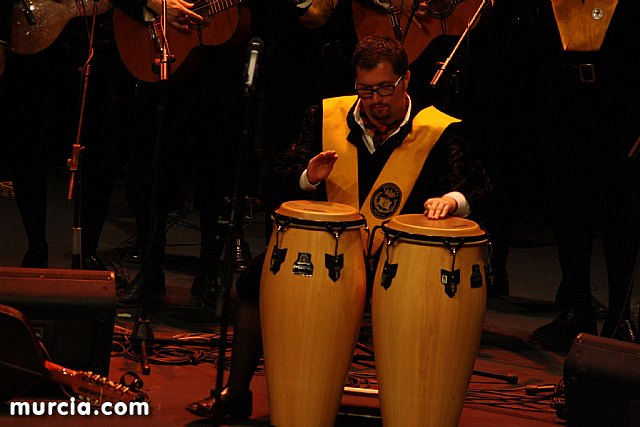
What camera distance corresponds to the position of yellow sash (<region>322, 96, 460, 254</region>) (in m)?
4.50

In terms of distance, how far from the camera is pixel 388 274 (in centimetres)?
397

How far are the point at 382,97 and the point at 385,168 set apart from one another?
0.29 m

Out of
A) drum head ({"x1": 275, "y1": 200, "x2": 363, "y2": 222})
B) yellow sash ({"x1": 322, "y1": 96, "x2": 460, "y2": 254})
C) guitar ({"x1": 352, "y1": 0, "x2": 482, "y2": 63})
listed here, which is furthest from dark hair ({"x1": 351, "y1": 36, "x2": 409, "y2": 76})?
guitar ({"x1": 352, "y1": 0, "x2": 482, "y2": 63})

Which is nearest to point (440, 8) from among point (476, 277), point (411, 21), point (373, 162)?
point (411, 21)

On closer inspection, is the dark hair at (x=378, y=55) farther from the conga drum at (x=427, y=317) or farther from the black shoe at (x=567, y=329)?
the black shoe at (x=567, y=329)

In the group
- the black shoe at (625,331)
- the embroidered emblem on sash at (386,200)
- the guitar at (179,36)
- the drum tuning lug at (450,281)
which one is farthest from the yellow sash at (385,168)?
the black shoe at (625,331)

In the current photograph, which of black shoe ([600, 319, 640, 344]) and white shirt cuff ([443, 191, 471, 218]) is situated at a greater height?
→ white shirt cuff ([443, 191, 471, 218])

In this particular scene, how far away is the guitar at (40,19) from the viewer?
5.54m

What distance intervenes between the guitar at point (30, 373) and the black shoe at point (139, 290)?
5.13 ft

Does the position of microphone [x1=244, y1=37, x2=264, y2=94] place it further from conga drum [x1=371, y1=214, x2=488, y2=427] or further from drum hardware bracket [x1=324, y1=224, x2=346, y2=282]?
conga drum [x1=371, y1=214, x2=488, y2=427]

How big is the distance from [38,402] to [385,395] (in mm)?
1188

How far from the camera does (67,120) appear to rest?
29.1ft

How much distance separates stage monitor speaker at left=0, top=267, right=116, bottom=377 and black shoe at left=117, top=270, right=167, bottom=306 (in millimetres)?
1487

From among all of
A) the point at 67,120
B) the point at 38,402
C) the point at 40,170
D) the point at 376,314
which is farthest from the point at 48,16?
the point at 67,120
